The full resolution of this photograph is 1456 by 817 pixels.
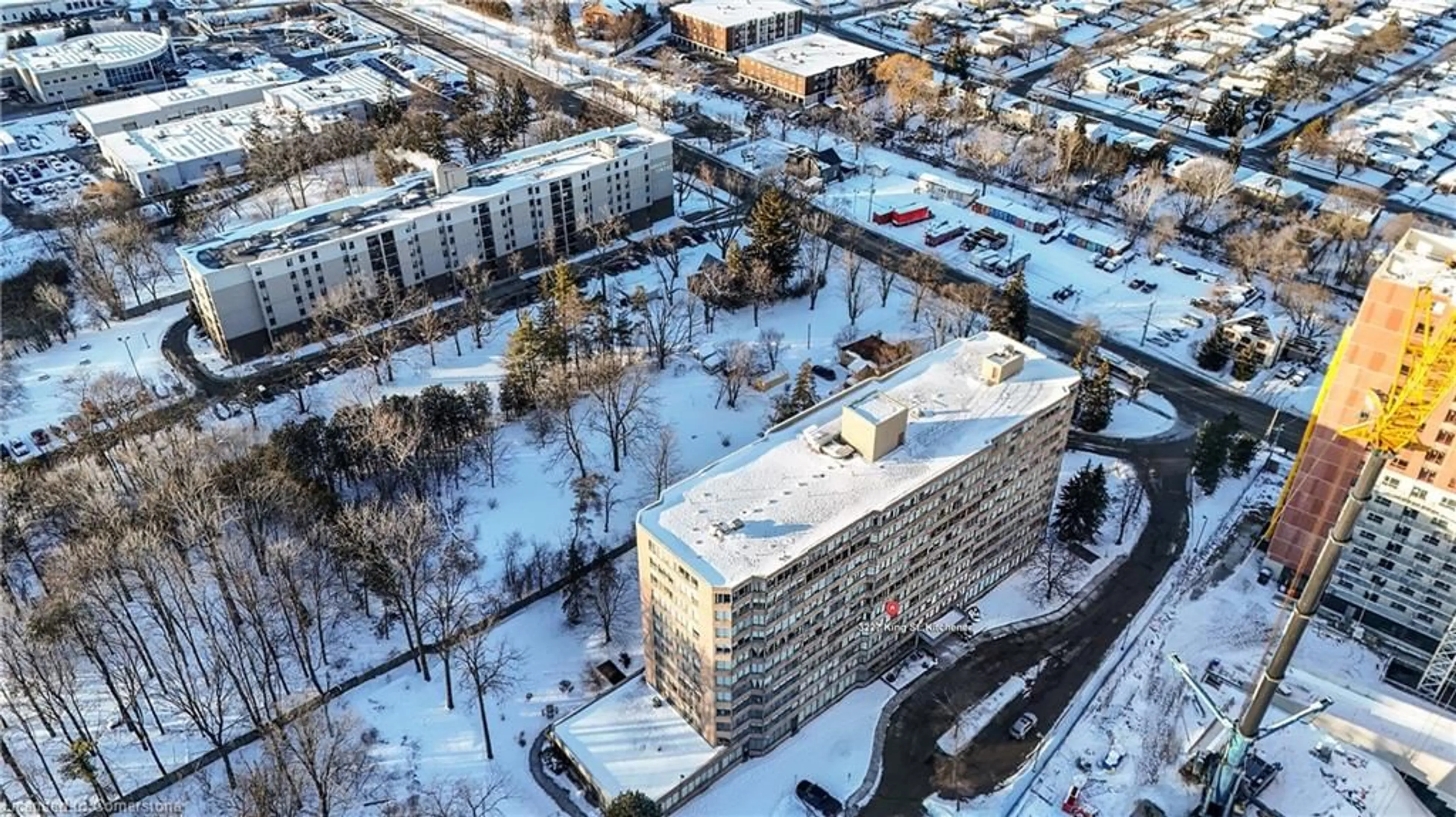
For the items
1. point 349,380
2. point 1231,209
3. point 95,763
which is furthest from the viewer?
point 1231,209

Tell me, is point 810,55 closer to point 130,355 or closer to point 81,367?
point 130,355

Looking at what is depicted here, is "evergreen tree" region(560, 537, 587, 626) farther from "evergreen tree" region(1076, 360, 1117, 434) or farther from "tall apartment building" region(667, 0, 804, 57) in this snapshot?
"tall apartment building" region(667, 0, 804, 57)

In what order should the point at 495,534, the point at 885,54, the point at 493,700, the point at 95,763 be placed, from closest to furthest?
the point at 95,763, the point at 493,700, the point at 495,534, the point at 885,54

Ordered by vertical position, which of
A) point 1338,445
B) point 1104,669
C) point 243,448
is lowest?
point 1104,669

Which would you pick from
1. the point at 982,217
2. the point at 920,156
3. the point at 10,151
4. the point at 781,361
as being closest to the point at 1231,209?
the point at 982,217

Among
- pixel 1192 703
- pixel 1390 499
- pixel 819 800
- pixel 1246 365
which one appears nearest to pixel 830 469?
pixel 819 800

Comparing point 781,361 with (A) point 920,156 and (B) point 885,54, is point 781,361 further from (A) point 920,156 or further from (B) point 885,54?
(B) point 885,54
